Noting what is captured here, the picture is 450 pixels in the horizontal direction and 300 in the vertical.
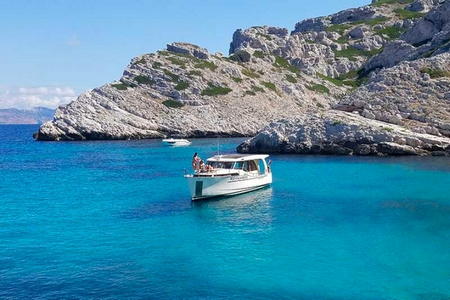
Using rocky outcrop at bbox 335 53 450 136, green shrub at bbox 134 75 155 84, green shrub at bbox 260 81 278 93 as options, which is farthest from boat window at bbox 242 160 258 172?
green shrub at bbox 260 81 278 93

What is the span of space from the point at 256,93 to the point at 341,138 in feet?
270

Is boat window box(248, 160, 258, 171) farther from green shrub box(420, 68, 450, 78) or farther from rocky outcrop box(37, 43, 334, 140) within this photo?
rocky outcrop box(37, 43, 334, 140)

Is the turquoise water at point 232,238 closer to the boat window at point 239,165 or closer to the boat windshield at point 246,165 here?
the boat windshield at point 246,165

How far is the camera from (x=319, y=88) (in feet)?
581

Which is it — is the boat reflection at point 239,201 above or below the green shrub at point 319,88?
below

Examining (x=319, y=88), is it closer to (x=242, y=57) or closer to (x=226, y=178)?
(x=242, y=57)

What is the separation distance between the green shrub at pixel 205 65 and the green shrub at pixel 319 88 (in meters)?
36.2

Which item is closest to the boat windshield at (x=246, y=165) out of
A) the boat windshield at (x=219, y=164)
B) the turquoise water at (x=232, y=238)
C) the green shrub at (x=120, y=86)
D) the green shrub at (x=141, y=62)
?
the boat windshield at (x=219, y=164)

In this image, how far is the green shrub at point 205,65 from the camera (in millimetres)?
163650

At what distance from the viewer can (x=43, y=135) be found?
5369 inches

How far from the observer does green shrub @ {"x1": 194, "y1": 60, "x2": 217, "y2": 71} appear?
6443 inches

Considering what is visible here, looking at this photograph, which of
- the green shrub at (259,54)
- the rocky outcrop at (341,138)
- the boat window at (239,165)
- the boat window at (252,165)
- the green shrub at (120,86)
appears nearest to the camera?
the boat window at (239,165)

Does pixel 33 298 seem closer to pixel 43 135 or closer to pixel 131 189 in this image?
pixel 131 189

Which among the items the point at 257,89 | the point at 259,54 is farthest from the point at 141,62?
the point at 259,54
